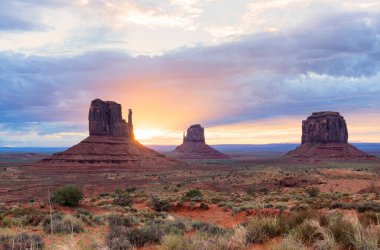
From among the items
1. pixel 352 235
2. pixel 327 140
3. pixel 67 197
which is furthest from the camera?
pixel 327 140

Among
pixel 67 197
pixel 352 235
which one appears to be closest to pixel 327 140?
pixel 67 197

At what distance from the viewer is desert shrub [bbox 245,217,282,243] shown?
7.73m

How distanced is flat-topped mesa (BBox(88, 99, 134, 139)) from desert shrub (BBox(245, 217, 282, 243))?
101 metres

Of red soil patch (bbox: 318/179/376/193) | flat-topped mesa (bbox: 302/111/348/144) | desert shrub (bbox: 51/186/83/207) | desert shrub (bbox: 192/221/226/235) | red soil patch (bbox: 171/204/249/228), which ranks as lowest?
red soil patch (bbox: 318/179/376/193)

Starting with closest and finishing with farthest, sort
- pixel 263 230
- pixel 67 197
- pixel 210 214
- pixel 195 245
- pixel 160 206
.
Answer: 1. pixel 195 245
2. pixel 263 230
3. pixel 210 214
4. pixel 67 197
5. pixel 160 206

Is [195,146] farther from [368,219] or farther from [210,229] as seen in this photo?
[368,219]

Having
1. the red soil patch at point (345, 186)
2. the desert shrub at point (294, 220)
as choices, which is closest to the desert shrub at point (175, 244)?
the desert shrub at point (294, 220)

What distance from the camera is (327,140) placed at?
13450 centimetres

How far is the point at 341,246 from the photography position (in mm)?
6621

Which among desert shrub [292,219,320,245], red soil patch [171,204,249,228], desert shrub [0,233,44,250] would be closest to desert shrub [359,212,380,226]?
desert shrub [292,219,320,245]

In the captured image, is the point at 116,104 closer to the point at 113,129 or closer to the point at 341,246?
the point at 113,129

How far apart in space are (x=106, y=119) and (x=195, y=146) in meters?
86.2

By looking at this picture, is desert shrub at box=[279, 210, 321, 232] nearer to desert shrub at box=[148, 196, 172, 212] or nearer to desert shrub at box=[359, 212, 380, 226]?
desert shrub at box=[359, 212, 380, 226]

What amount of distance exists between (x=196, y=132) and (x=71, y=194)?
16786 cm
